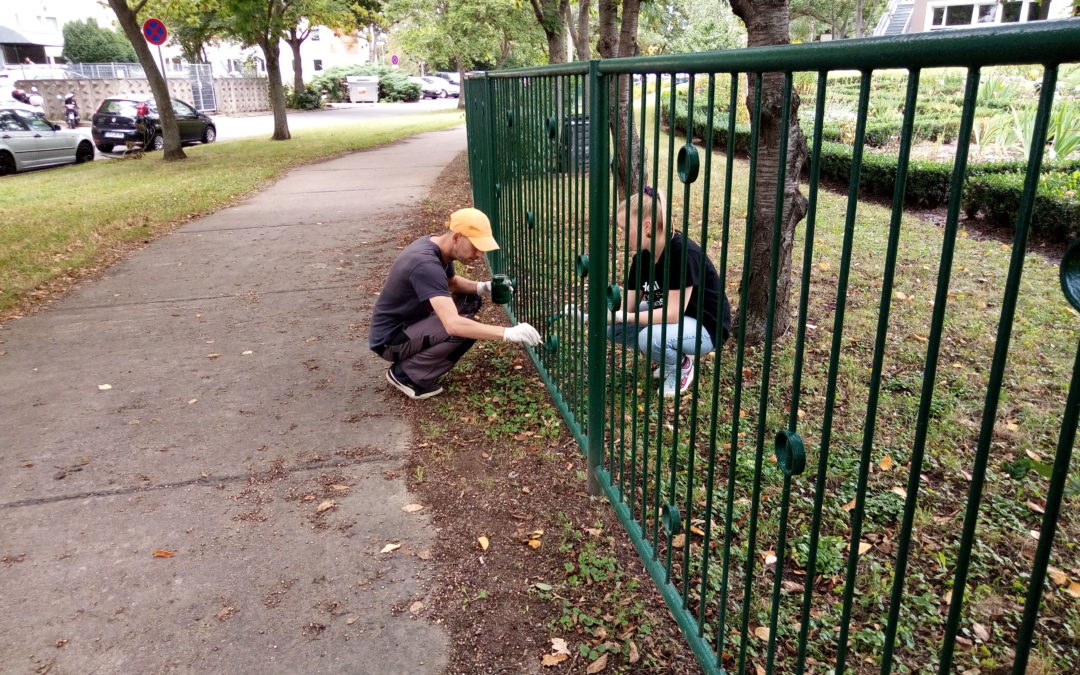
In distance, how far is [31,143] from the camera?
16.1 meters

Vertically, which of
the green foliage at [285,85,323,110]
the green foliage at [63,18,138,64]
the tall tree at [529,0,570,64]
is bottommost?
the green foliage at [285,85,323,110]

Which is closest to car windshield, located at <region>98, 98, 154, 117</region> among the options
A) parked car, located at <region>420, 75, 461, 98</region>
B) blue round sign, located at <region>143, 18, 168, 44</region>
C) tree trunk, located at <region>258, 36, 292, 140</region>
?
tree trunk, located at <region>258, 36, 292, 140</region>

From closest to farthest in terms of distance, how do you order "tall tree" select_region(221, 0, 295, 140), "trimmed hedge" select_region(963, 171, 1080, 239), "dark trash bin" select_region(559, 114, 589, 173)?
"dark trash bin" select_region(559, 114, 589, 173), "trimmed hedge" select_region(963, 171, 1080, 239), "tall tree" select_region(221, 0, 295, 140)

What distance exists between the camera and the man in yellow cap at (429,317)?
396cm

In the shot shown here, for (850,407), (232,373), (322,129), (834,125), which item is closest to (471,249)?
(232,373)

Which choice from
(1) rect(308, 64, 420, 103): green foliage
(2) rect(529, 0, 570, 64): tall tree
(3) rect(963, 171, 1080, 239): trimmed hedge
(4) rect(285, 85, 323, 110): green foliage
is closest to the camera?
(3) rect(963, 171, 1080, 239): trimmed hedge

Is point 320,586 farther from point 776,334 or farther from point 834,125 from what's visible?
point 834,125

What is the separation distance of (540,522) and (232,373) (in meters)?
2.48

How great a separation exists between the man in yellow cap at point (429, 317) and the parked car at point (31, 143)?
15125 millimetres

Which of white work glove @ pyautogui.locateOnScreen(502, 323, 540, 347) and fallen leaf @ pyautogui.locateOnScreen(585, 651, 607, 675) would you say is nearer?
fallen leaf @ pyautogui.locateOnScreen(585, 651, 607, 675)

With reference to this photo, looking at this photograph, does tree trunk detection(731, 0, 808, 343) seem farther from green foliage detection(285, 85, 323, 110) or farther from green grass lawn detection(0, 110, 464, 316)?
green foliage detection(285, 85, 323, 110)

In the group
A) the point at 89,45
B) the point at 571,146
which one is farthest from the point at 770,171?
the point at 89,45

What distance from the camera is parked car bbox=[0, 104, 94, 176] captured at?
15.7 m

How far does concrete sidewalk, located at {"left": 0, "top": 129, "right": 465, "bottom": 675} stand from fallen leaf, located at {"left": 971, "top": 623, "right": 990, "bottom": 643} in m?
1.70
